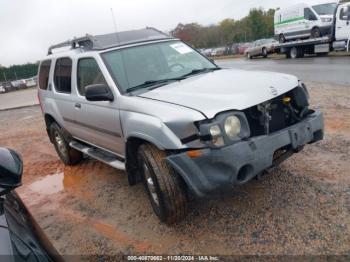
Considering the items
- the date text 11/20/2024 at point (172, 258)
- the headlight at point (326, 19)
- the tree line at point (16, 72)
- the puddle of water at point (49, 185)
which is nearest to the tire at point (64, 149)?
the puddle of water at point (49, 185)

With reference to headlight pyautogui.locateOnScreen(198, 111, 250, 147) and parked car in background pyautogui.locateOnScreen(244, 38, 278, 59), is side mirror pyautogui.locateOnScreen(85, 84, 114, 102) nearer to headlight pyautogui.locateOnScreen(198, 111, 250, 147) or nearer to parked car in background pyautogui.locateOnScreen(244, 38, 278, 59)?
headlight pyautogui.locateOnScreen(198, 111, 250, 147)

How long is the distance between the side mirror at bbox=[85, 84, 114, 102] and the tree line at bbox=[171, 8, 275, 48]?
58.7 meters

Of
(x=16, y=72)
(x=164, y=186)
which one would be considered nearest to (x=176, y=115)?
(x=164, y=186)

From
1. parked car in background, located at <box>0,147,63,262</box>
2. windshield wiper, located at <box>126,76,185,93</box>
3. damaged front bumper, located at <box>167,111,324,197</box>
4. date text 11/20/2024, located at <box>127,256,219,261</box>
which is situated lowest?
date text 11/20/2024, located at <box>127,256,219,261</box>

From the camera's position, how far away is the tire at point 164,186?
3154mm

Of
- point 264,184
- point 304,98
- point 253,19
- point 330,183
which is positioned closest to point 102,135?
point 264,184

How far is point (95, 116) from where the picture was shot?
432 centimetres

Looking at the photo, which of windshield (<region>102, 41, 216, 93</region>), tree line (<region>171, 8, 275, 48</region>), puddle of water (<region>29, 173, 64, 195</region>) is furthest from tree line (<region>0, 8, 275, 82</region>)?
windshield (<region>102, 41, 216, 93</region>)

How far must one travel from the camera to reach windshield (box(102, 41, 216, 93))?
4.00 meters

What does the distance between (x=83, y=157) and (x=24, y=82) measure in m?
50.7

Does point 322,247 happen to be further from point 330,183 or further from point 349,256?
point 330,183

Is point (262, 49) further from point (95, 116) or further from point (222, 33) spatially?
point (222, 33)

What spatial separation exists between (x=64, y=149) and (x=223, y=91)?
12.4 feet

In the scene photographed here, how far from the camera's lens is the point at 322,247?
2859 millimetres
